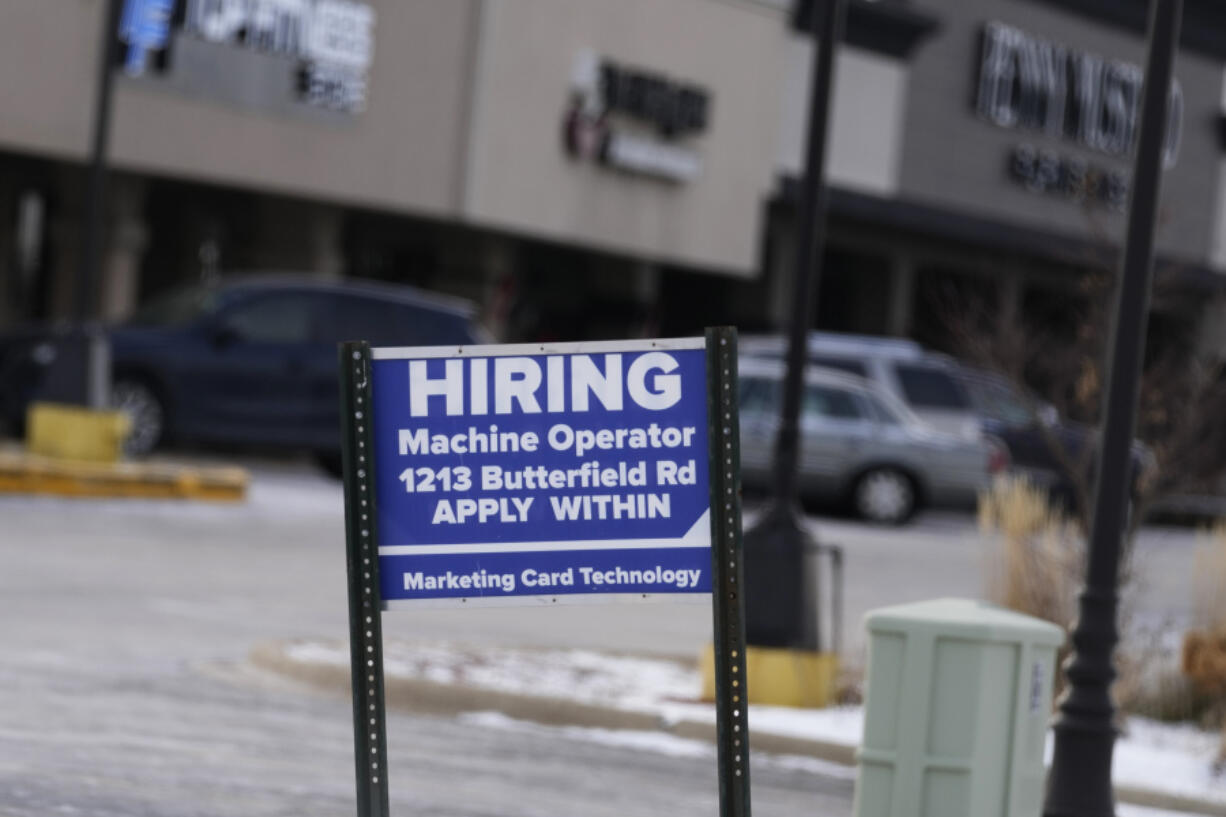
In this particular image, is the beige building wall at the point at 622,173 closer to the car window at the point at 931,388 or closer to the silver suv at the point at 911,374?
the silver suv at the point at 911,374

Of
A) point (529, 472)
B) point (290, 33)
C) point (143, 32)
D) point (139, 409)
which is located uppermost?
point (290, 33)

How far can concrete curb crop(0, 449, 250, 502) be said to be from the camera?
58.9 feet

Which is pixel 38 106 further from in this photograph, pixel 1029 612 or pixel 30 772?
pixel 30 772

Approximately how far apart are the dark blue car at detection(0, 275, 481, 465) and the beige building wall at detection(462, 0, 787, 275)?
8023mm

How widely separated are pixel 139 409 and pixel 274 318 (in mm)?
1704

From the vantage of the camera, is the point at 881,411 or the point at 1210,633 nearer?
the point at 1210,633

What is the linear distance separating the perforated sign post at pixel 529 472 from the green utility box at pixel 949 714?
4.59 feet


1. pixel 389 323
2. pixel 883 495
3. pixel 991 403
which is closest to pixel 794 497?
pixel 389 323

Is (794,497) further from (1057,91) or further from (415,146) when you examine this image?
(1057,91)

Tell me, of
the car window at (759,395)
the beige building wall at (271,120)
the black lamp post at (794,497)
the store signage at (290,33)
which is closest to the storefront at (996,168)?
the beige building wall at (271,120)

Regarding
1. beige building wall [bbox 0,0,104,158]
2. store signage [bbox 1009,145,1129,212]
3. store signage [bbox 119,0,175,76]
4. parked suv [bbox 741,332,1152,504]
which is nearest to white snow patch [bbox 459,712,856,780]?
parked suv [bbox 741,332,1152,504]

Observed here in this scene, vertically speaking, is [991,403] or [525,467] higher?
[525,467]

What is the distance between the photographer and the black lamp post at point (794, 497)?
10.6 metres

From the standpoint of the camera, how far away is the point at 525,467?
5.63 metres
